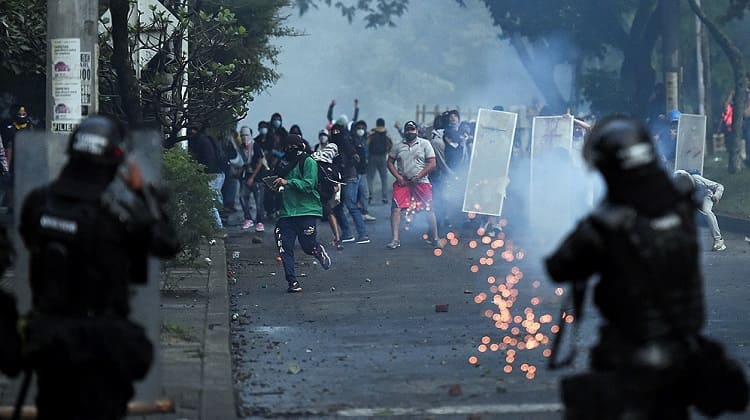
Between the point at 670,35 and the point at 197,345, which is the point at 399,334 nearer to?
the point at 197,345

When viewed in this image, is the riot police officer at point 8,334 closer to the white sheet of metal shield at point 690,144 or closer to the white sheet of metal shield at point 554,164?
the white sheet of metal shield at point 690,144

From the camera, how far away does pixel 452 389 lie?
8.70 metres

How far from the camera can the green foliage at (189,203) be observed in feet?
→ 44.5

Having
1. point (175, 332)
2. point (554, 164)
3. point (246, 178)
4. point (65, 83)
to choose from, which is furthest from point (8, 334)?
point (246, 178)

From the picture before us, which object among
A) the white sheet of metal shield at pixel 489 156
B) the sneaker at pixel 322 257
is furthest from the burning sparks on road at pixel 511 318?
the white sheet of metal shield at pixel 489 156

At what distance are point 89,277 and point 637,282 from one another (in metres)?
2.00

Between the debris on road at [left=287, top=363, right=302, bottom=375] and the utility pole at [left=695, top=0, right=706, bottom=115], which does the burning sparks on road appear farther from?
the utility pole at [left=695, top=0, right=706, bottom=115]

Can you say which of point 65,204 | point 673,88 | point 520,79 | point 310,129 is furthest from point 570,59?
point 310,129

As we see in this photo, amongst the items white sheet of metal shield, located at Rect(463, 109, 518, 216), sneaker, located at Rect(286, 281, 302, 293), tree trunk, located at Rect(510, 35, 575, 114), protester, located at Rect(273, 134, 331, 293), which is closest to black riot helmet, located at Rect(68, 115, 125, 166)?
sneaker, located at Rect(286, 281, 302, 293)

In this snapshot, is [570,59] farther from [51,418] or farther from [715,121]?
[51,418]

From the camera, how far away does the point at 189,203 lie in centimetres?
1375

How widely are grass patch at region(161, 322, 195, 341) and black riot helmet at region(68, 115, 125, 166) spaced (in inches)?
190

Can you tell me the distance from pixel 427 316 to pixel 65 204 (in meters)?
7.09

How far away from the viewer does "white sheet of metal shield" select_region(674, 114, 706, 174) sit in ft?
64.4
